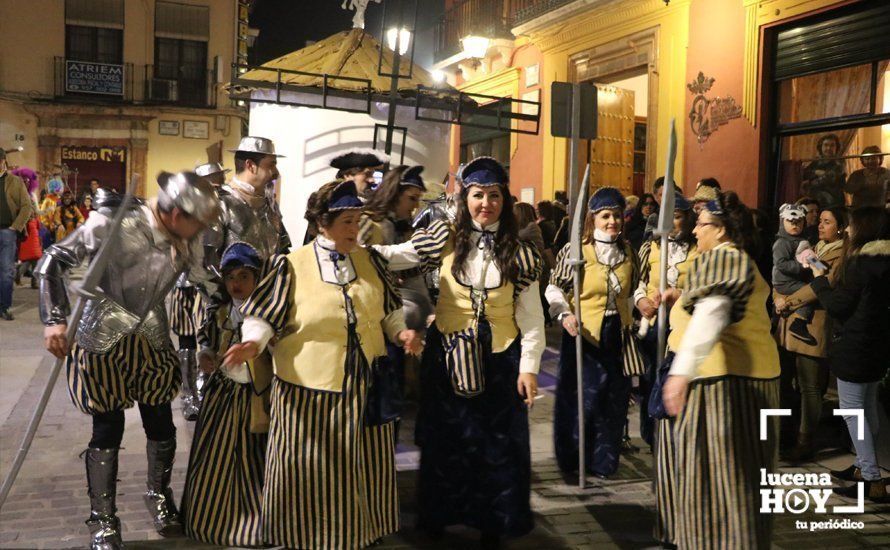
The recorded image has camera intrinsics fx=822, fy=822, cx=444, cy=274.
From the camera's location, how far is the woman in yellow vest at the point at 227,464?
3.95m

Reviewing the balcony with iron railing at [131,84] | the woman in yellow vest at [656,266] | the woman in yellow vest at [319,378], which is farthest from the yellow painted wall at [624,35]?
the balcony with iron railing at [131,84]

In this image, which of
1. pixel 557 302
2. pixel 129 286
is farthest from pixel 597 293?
pixel 129 286

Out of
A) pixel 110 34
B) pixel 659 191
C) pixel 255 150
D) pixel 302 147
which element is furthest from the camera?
pixel 110 34

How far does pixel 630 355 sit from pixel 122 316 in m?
3.19

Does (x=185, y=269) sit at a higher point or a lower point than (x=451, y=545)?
higher

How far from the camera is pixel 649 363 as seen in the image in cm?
605

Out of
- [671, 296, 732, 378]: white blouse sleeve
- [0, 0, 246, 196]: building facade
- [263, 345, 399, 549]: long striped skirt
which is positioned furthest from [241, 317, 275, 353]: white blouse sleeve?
[0, 0, 246, 196]: building facade

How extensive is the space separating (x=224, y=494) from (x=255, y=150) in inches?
95.5

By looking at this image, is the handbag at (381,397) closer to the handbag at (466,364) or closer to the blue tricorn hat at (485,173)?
the handbag at (466,364)

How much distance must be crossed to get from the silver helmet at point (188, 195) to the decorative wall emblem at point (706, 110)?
861 centimetres

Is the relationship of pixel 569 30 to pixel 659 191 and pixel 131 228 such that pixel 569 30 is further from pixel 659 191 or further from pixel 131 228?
pixel 131 228

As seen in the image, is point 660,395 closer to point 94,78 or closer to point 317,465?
point 317,465

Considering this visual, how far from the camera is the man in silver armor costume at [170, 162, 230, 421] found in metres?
5.84

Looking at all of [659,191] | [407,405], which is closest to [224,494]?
[407,405]
